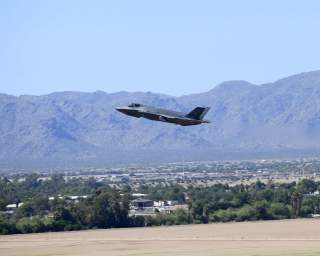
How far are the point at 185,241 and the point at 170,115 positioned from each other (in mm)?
29134

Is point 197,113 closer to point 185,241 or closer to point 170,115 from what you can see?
point 170,115

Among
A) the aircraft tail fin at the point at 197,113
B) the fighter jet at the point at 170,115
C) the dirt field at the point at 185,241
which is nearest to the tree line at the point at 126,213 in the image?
the dirt field at the point at 185,241

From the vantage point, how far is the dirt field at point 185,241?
101 meters

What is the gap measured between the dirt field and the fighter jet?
1442 centimetres

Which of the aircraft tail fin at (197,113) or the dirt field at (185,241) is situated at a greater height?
the aircraft tail fin at (197,113)

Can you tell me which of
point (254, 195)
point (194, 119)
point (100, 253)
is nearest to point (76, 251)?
point (100, 253)

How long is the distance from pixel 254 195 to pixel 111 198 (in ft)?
88.2

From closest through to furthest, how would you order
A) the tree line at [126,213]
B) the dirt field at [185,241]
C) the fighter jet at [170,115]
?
the fighter jet at [170,115]
the dirt field at [185,241]
the tree line at [126,213]

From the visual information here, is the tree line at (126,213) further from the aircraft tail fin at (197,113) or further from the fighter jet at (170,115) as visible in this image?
the aircraft tail fin at (197,113)

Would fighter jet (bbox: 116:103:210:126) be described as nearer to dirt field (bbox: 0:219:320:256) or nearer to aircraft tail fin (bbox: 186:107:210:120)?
aircraft tail fin (bbox: 186:107:210:120)

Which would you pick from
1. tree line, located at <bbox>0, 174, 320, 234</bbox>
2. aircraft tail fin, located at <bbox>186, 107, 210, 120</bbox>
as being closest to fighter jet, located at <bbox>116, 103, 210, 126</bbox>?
aircraft tail fin, located at <bbox>186, 107, 210, 120</bbox>

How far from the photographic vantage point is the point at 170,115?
84.1 metres

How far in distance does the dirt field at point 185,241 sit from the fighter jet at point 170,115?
47.3 ft

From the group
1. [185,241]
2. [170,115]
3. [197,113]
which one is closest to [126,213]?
[185,241]
